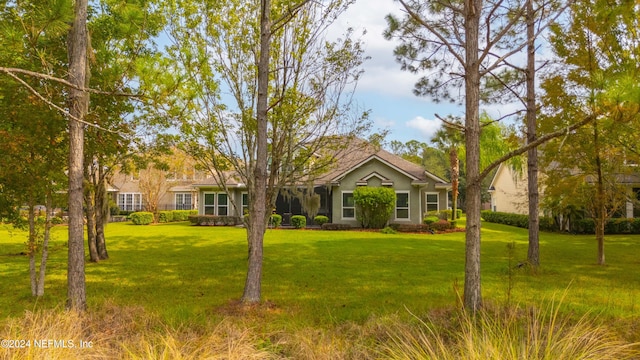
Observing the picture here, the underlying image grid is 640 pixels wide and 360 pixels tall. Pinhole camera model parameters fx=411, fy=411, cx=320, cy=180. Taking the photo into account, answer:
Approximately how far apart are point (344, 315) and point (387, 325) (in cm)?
157

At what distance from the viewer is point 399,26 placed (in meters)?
8.44

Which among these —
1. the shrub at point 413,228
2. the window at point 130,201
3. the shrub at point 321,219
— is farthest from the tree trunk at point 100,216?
the window at point 130,201

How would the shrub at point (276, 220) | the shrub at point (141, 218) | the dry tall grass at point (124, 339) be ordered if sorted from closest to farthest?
1. the dry tall grass at point (124, 339)
2. the shrub at point (276, 220)
3. the shrub at point (141, 218)

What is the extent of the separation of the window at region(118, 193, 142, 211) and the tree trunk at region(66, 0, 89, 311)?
1617 inches

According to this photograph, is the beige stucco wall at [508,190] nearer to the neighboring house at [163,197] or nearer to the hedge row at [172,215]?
the hedge row at [172,215]

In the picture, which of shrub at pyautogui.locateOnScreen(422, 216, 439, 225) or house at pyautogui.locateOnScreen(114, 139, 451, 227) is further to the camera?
house at pyautogui.locateOnScreen(114, 139, 451, 227)

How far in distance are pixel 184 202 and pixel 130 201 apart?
630cm

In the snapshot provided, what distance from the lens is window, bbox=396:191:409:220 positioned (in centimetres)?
2683

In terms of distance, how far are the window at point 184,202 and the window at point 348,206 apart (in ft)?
73.1

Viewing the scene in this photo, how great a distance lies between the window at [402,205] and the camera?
26828 millimetres

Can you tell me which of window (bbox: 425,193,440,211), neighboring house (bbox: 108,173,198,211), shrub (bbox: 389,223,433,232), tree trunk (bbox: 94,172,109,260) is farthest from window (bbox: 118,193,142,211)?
tree trunk (bbox: 94,172,109,260)

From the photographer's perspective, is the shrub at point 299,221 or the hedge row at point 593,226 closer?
the hedge row at point 593,226

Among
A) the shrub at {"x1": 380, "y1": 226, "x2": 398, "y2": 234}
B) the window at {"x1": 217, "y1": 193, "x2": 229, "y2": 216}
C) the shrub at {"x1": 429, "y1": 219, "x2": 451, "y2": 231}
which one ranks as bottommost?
the shrub at {"x1": 380, "y1": 226, "x2": 398, "y2": 234}

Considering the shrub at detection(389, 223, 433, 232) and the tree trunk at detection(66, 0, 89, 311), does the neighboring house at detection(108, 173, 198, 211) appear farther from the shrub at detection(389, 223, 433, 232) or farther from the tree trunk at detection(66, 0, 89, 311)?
the tree trunk at detection(66, 0, 89, 311)
